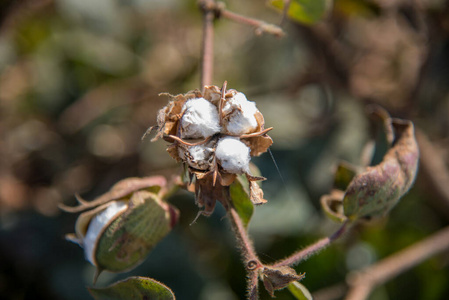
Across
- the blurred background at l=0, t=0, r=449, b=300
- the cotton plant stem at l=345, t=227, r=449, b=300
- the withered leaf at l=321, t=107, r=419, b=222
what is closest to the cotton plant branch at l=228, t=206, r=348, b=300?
the withered leaf at l=321, t=107, r=419, b=222

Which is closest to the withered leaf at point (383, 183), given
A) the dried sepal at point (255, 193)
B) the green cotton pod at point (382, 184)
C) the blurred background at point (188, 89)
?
the green cotton pod at point (382, 184)

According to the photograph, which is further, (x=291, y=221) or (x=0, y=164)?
(x=0, y=164)

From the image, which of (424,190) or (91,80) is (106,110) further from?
(424,190)

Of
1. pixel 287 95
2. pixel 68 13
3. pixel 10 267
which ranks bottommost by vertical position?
pixel 10 267

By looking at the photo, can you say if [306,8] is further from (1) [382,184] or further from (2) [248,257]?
(2) [248,257]

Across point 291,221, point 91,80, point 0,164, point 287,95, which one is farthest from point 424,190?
point 0,164

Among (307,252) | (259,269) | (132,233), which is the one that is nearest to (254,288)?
(259,269)
